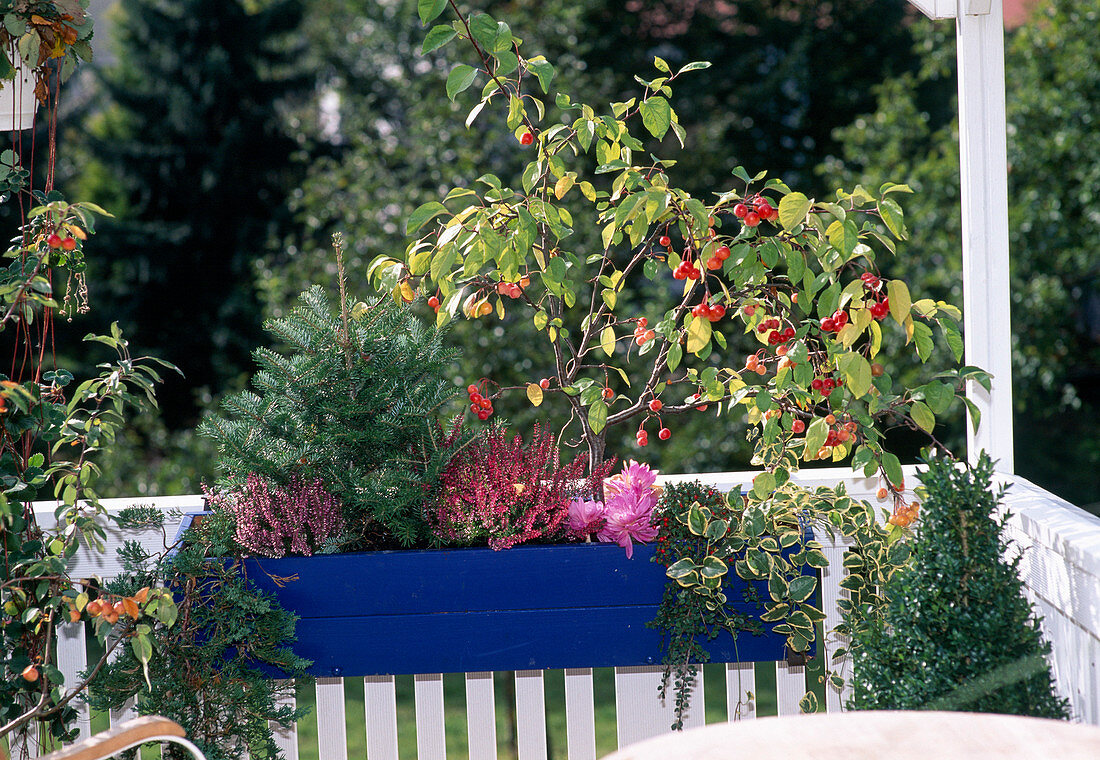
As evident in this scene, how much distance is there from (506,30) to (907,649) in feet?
3.95

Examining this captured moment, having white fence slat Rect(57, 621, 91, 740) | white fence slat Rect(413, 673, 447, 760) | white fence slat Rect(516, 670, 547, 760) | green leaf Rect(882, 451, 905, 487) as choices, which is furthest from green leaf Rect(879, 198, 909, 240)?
white fence slat Rect(57, 621, 91, 740)

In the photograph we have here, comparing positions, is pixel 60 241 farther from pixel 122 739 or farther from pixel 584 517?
pixel 584 517

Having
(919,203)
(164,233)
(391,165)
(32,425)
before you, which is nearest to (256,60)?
(164,233)

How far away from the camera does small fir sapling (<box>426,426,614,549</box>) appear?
184 centimetres

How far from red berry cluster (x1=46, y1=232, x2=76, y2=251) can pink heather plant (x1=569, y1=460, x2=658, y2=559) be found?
101 centimetres

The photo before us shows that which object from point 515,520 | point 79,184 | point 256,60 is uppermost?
point 256,60

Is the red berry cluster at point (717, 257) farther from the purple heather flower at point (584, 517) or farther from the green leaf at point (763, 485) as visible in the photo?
the purple heather flower at point (584, 517)

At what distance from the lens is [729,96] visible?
18.9 feet

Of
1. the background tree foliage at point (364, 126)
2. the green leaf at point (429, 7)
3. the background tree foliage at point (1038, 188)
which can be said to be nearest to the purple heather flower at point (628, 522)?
the green leaf at point (429, 7)

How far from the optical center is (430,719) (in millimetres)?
2094

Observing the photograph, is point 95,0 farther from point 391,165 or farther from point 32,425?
point 32,425

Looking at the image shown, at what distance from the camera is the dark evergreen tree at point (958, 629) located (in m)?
1.41

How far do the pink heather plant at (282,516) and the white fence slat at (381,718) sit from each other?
1.35ft

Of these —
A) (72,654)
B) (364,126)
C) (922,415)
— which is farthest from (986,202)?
(364,126)
